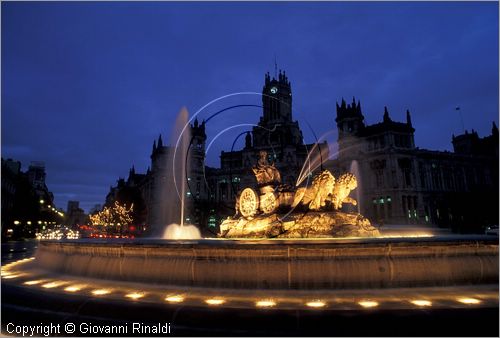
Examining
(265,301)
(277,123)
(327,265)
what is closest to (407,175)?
(277,123)

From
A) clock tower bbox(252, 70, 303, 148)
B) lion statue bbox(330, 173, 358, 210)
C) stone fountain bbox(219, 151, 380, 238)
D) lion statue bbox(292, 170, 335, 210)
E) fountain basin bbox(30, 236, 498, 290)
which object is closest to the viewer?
fountain basin bbox(30, 236, 498, 290)

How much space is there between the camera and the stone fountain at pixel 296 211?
2197 centimetres

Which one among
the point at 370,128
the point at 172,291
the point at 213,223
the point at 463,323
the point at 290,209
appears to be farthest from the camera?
the point at 213,223

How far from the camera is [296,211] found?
2403 cm

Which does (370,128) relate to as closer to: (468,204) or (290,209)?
(468,204)

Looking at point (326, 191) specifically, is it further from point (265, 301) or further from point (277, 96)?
point (277, 96)

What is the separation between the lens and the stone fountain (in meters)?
22.0

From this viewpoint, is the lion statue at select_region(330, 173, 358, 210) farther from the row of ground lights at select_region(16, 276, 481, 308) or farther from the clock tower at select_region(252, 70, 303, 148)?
the clock tower at select_region(252, 70, 303, 148)

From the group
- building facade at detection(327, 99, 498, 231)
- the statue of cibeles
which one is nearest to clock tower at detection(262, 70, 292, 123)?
building facade at detection(327, 99, 498, 231)

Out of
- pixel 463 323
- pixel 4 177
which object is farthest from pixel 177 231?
pixel 4 177

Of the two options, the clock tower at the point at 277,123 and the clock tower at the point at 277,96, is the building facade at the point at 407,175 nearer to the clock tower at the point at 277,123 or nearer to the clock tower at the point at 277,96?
the clock tower at the point at 277,123

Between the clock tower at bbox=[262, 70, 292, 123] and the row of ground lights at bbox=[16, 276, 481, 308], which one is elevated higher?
the clock tower at bbox=[262, 70, 292, 123]

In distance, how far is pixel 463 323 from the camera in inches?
315

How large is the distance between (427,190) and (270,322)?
8596 centimetres
